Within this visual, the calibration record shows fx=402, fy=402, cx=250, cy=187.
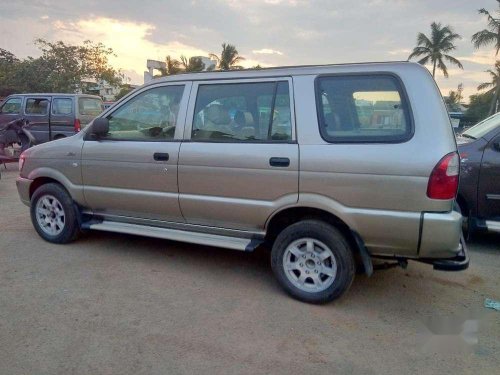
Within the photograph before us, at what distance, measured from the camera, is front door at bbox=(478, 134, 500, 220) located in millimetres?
4656

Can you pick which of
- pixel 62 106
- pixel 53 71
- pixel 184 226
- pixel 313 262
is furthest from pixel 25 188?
pixel 53 71

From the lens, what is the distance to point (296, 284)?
3488 millimetres

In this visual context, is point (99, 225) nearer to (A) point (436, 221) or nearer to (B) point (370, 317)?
(B) point (370, 317)

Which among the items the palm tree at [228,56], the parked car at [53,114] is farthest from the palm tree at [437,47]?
the parked car at [53,114]

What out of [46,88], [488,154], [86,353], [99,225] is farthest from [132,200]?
Answer: [46,88]

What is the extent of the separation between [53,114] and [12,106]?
5.39 ft

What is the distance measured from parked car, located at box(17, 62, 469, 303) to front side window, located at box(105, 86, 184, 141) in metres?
0.01

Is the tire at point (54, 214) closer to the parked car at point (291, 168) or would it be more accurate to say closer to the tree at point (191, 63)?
the parked car at point (291, 168)

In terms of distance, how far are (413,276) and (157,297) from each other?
2.54 m

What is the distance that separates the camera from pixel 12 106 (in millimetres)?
11961

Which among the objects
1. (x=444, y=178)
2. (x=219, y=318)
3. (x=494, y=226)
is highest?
(x=444, y=178)

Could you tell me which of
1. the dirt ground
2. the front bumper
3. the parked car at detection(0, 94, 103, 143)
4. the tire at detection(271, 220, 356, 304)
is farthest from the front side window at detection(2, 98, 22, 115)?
the tire at detection(271, 220, 356, 304)

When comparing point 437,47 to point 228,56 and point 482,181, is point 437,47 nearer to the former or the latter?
point 228,56

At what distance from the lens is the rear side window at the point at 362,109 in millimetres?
3096
